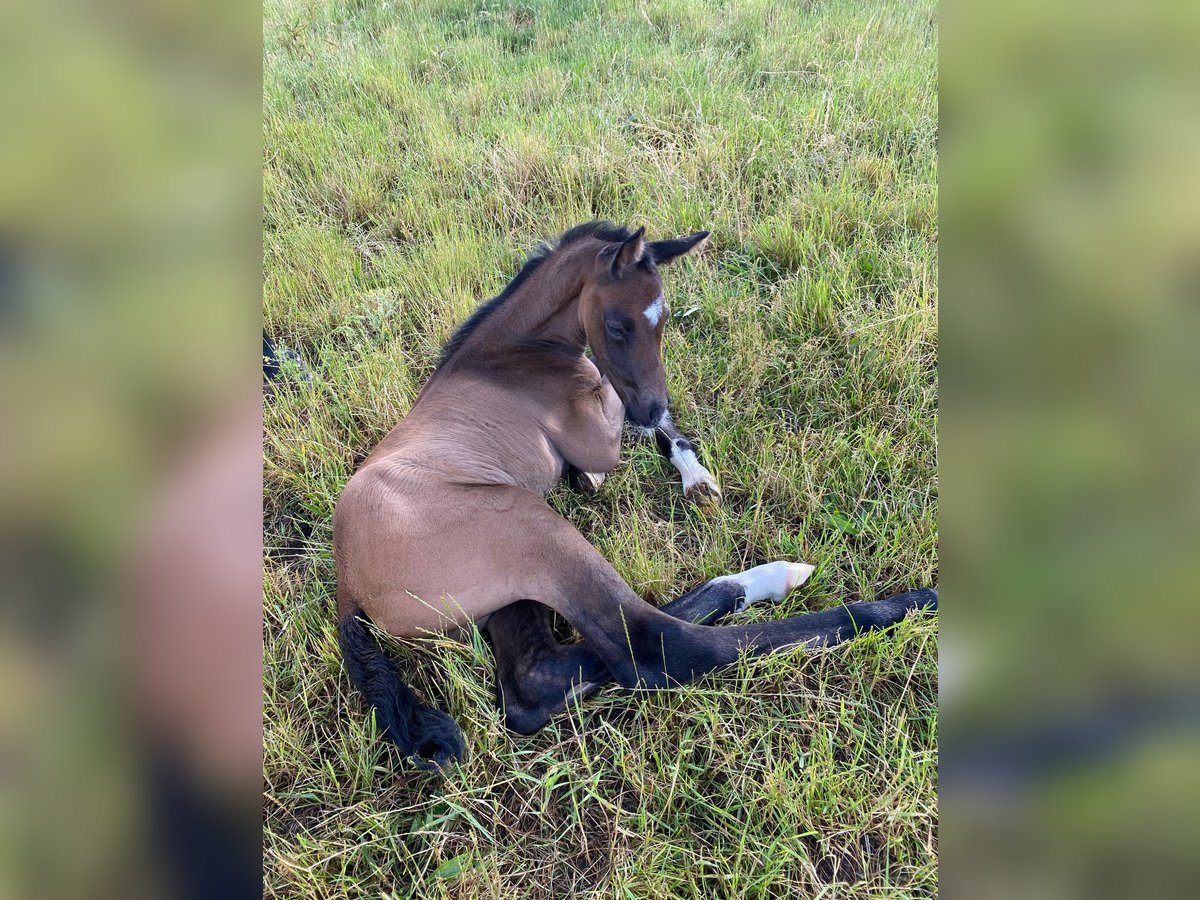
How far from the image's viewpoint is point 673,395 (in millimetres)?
3725

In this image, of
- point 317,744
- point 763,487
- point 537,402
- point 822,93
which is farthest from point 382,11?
point 317,744

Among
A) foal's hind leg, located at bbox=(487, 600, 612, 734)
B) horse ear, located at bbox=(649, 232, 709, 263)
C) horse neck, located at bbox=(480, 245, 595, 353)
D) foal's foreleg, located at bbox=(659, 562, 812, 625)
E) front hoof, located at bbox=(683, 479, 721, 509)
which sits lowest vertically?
foal's hind leg, located at bbox=(487, 600, 612, 734)

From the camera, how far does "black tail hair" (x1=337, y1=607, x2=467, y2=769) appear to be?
233 cm

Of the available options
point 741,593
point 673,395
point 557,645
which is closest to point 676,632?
point 741,593

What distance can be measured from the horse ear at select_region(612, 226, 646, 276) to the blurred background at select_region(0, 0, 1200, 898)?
8.72ft

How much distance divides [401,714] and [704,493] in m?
1.62

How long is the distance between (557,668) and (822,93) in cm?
477

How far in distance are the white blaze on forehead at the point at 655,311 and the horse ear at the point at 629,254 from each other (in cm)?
21

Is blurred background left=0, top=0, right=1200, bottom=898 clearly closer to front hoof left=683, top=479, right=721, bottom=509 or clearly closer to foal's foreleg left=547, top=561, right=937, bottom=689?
foal's foreleg left=547, top=561, right=937, bottom=689
